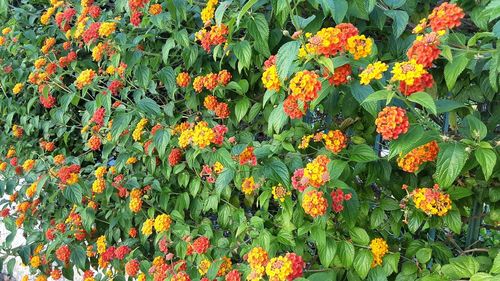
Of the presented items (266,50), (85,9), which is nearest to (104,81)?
(85,9)

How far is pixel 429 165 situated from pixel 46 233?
188cm

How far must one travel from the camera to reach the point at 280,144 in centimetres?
148

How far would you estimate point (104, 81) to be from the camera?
2.23 m

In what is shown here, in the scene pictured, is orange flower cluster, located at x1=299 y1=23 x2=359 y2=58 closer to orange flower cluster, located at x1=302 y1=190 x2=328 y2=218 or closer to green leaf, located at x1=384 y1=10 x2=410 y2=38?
green leaf, located at x1=384 y1=10 x2=410 y2=38

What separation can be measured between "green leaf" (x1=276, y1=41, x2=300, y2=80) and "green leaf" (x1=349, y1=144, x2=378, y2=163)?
344mm

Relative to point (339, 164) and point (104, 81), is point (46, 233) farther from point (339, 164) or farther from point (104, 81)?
point (339, 164)

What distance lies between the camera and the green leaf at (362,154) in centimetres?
129

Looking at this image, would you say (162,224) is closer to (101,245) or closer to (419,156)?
(101,245)

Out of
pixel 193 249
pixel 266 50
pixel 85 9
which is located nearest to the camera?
pixel 266 50

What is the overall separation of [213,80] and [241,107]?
0.14 metres

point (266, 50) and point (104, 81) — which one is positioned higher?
point (266, 50)

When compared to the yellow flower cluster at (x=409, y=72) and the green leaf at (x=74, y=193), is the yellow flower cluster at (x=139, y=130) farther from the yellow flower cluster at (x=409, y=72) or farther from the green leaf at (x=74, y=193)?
the yellow flower cluster at (x=409, y=72)

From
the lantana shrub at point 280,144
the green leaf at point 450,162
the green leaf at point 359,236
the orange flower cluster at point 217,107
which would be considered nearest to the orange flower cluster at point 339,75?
the lantana shrub at point 280,144

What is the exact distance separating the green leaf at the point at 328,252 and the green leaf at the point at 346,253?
21 mm
